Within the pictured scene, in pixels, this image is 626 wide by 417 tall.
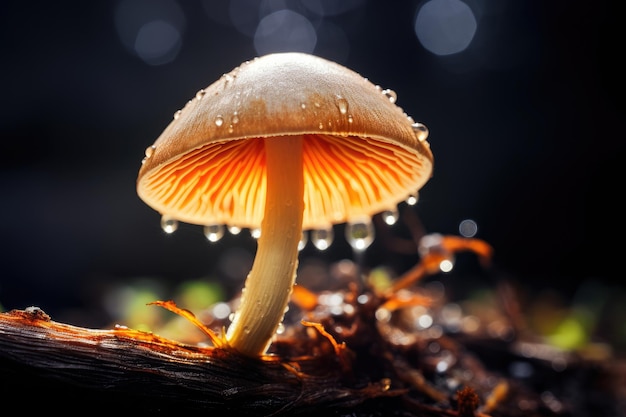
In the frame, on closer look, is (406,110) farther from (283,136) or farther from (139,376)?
(139,376)

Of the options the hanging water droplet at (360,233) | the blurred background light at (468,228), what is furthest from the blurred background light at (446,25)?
the hanging water droplet at (360,233)

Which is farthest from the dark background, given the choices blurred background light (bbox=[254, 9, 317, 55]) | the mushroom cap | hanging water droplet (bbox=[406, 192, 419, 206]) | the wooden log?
the wooden log

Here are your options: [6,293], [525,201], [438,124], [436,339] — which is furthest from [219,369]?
[525,201]

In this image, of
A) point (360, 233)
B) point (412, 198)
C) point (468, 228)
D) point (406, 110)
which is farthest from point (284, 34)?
point (412, 198)

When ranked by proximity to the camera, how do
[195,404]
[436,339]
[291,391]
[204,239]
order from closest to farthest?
[195,404] → [291,391] → [436,339] → [204,239]

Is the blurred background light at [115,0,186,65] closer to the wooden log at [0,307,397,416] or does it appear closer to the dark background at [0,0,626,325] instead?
the dark background at [0,0,626,325]

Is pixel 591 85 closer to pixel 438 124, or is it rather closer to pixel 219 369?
pixel 438 124

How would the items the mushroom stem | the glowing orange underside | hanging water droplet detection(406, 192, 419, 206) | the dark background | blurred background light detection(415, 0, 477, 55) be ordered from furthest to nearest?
blurred background light detection(415, 0, 477, 55)
the dark background
hanging water droplet detection(406, 192, 419, 206)
the glowing orange underside
the mushroom stem
